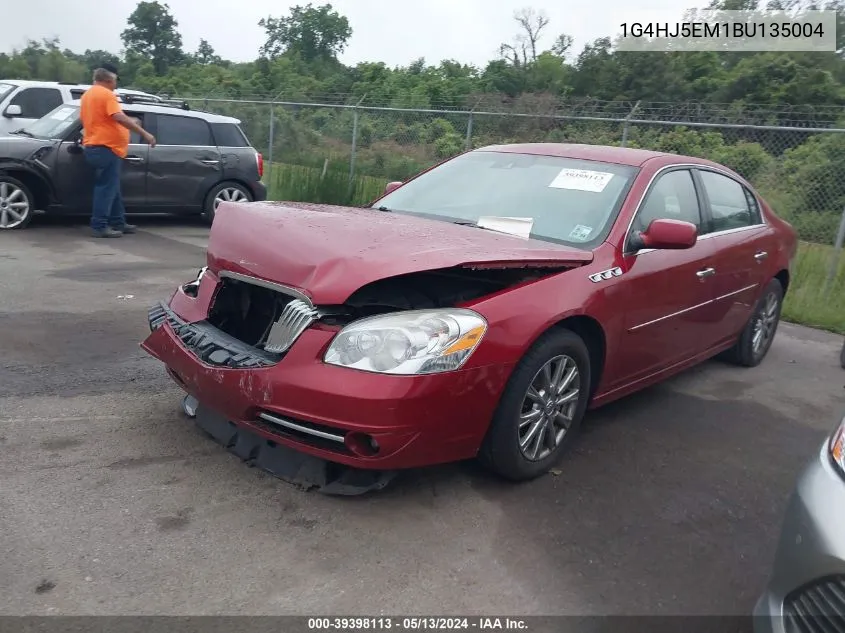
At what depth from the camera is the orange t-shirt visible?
9047mm

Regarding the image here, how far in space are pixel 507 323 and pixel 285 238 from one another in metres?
1.08

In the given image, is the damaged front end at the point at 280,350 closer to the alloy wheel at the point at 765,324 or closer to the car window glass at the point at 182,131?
the alloy wheel at the point at 765,324

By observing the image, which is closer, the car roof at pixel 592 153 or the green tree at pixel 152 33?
the car roof at pixel 592 153

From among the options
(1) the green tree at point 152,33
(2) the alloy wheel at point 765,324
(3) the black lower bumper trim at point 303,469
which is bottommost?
(3) the black lower bumper trim at point 303,469

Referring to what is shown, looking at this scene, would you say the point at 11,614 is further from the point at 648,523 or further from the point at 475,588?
the point at 648,523

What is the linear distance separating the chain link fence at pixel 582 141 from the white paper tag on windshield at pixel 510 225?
5.00 metres

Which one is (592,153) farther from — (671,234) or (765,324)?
(765,324)

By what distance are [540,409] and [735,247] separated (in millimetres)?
2414

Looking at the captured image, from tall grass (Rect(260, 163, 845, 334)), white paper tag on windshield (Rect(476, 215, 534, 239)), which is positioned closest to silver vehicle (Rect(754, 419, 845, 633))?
white paper tag on windshield (Rect(476, 215, 534, 239))

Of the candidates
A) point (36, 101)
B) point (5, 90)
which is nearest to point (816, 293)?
point (36, 101)

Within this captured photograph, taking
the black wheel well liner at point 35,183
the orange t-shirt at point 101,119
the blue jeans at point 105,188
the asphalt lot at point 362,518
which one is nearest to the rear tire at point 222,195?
the blue jeans at point 105,188

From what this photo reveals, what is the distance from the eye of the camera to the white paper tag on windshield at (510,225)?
4.26 metres

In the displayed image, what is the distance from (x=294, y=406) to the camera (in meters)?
3.23

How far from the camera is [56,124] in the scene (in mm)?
9891
